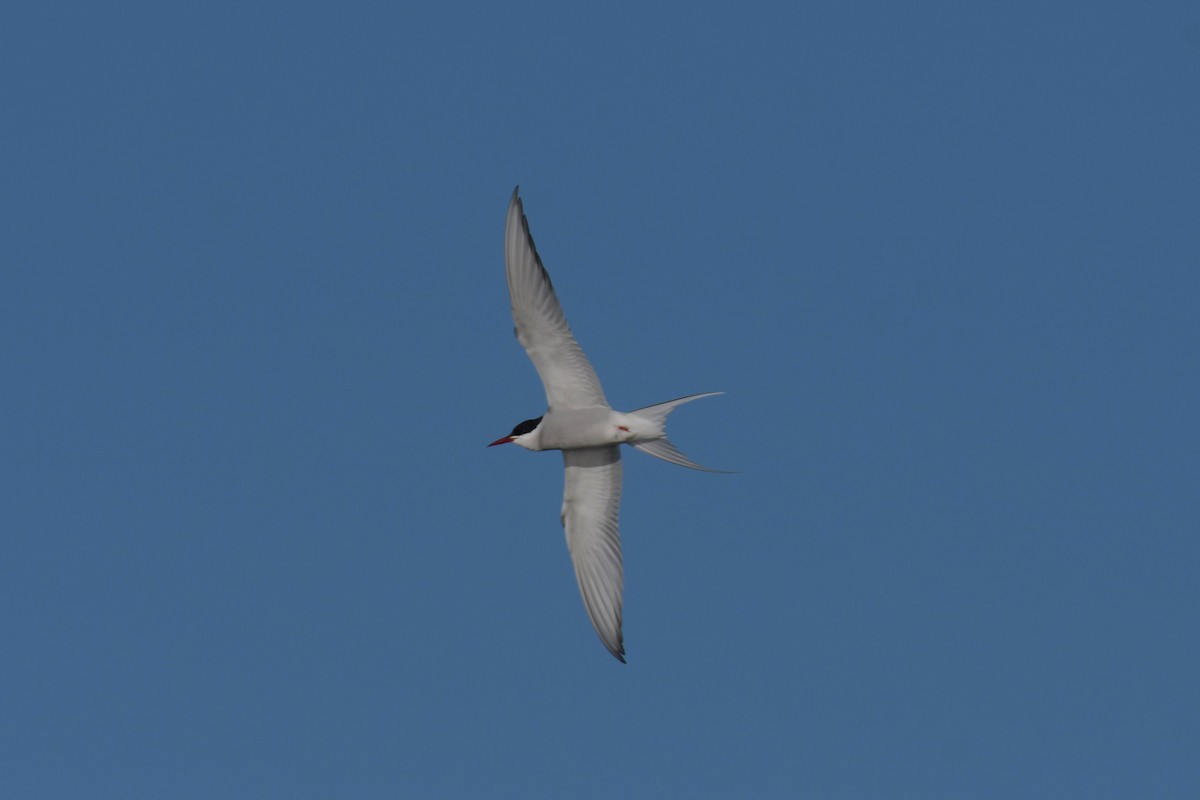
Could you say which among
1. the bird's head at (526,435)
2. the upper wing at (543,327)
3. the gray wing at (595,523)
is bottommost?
the gray wing at (595,523)

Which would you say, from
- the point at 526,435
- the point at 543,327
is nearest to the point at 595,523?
the point at 526,435

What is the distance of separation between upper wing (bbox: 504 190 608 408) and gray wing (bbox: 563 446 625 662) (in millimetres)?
822

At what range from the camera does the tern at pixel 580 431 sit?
473 inches

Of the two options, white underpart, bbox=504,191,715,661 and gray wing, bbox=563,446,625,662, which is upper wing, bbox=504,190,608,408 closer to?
white underpart, bbox=504,191,715,661

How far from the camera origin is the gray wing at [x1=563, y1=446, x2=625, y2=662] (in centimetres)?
1316

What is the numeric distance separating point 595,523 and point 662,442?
141 cm

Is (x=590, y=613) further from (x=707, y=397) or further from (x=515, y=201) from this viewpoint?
(x=515, y=201)

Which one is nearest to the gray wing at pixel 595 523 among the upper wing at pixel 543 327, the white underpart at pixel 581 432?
the white underpart at pixel 581 432

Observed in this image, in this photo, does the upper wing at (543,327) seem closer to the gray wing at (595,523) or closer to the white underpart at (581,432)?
the white underpart at (581,432)

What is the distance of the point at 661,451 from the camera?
12469mm

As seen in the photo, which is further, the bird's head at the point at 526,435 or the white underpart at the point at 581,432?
the bird's head at the point at 526,435

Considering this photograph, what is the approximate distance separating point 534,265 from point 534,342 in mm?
741

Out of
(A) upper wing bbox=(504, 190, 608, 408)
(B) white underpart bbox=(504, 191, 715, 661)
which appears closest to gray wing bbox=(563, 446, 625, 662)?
(B) white underpart bbox=(504, 191, 715, 661)

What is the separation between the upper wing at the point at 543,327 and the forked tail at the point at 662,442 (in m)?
0.47
